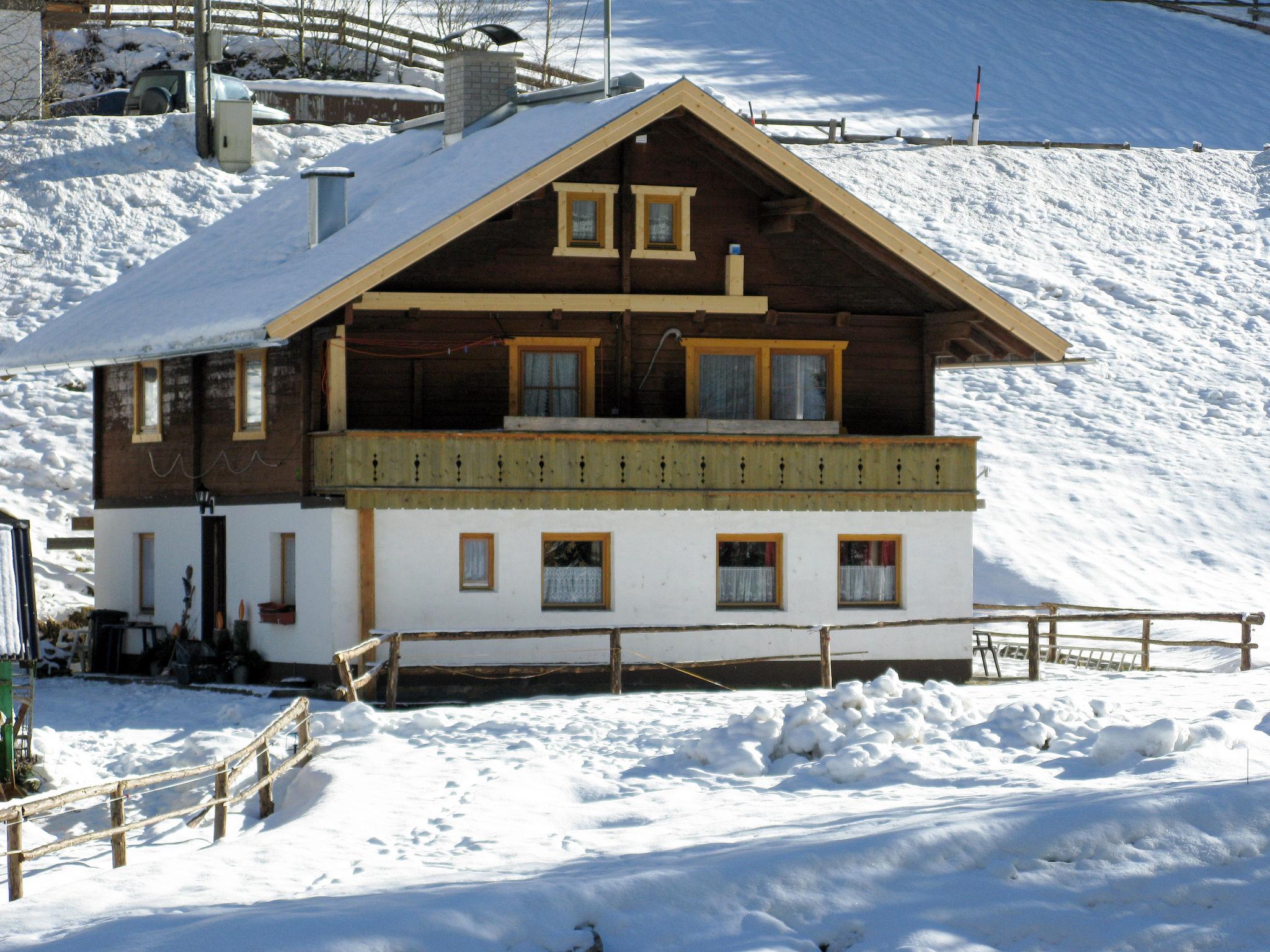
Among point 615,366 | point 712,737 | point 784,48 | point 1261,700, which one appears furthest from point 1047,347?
point 784,48

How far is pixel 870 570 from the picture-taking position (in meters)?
27.0

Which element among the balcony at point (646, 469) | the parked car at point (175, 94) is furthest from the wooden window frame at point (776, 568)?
the parked car at point (175, 94)

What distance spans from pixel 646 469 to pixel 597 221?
3.88m

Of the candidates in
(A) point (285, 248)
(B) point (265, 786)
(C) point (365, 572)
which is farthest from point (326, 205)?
(B) point (265, 786)

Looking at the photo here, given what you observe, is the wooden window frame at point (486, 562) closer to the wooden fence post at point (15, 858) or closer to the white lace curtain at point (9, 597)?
the white lace curtain at point (9, 597)

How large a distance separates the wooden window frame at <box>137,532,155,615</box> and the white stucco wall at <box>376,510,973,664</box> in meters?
6.41

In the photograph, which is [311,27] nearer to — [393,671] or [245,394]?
[245,394]

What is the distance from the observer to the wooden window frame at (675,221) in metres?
26.9

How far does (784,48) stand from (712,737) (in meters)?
66.0

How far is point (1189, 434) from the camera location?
4803cm

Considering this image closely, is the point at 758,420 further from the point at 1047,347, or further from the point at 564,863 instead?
the point at 564,863

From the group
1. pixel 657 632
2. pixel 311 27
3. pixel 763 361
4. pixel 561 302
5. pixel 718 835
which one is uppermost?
pixel 311 27

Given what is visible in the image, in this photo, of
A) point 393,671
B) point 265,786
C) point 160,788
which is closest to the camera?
point 265,786

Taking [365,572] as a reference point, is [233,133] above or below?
above
